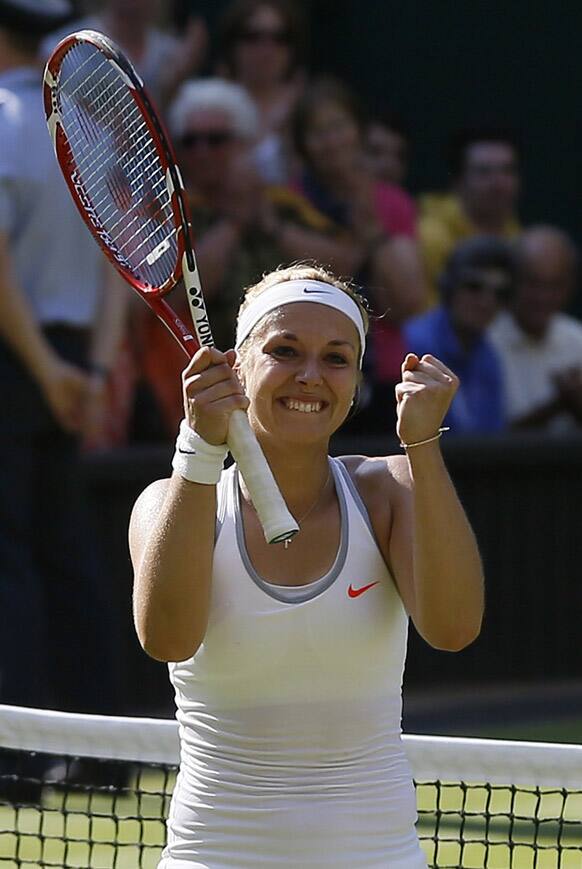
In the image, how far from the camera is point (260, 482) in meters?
2.71

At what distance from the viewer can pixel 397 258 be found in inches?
307

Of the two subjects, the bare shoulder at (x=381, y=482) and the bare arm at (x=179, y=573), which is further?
the bare shoulder at (x=381, y=482)

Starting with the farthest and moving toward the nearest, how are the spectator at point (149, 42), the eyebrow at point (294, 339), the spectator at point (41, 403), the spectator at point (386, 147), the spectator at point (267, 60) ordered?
the spectator at point (386, 147) → the spectator at point (267, 60) → the spectator at point (149, 42) → the spectator at point (41, 403) → the eyebrow at point (294, 339)

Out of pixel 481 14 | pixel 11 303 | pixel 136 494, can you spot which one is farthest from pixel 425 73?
pixel 11 303

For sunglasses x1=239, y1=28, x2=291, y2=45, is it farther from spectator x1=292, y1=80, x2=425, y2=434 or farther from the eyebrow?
the eyebrow

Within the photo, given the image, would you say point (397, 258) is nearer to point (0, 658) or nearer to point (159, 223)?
point (0, 658)

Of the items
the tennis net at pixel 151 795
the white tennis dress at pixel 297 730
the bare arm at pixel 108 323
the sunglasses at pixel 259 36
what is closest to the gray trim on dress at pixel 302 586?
the white tennis dress at pixel 297 730

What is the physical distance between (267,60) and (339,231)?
91 centimetres

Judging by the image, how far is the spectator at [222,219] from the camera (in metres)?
7.09

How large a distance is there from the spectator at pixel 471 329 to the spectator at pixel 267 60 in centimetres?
87

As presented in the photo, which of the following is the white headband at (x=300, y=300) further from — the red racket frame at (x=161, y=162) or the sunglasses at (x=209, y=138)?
the sunglasses at (x=209, y=138)

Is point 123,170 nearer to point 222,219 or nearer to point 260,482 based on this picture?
point 260,482

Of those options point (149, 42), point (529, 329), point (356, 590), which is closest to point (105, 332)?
point (149, 42)

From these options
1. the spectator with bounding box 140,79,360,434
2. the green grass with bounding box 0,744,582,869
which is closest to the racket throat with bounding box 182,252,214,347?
the green grass with bounding box 0,744,582,869
